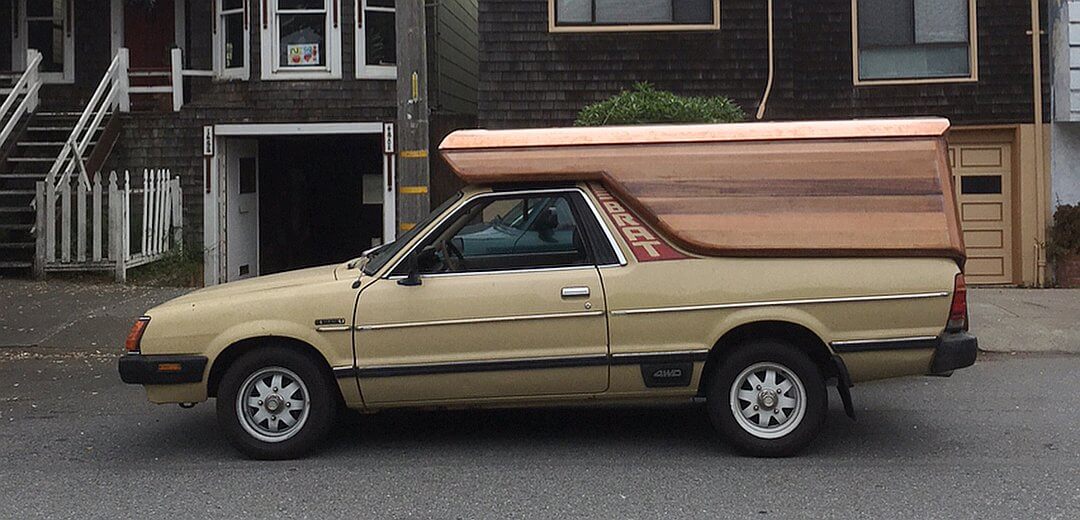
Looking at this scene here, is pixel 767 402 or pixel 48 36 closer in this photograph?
pixel 767 402

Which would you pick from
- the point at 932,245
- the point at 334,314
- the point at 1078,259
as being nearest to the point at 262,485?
the point at 334,314

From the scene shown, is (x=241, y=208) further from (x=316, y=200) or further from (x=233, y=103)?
(x=316, y=200)

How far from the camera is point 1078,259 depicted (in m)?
14.1

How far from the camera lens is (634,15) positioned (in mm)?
14570

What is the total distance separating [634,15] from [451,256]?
854 cm

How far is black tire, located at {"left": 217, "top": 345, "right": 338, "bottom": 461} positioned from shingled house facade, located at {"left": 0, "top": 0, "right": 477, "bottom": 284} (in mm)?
8584

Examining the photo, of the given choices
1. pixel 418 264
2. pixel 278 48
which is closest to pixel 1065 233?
pixel 418 264

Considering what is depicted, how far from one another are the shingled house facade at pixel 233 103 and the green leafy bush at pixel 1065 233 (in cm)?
789

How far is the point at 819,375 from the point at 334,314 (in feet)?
9.25

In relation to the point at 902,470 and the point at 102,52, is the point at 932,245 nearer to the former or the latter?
the point at 902,470

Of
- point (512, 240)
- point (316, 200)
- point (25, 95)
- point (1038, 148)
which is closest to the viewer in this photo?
point (512, 240)

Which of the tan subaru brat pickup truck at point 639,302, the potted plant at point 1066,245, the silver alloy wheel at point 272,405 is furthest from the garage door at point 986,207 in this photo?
the silver alloy wheel at point 272,405

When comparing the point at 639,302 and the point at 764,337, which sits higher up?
the point at 639,302

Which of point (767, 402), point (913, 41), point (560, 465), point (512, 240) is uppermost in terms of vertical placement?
point (913, 41)
